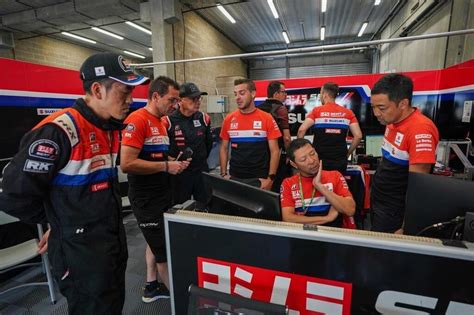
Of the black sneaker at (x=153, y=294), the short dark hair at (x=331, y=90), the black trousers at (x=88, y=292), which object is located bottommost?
the black sneaker at (x=153, y=294)

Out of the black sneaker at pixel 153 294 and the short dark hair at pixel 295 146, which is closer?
the short dark hair at pixel 295 146

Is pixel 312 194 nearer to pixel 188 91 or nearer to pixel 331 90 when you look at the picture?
pixel 188 91

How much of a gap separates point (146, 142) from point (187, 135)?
0.77m

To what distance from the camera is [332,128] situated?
2795mm

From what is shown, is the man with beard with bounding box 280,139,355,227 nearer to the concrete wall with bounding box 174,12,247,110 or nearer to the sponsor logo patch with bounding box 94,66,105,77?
the sponsor logo patch with bounding box 94,66,105,77

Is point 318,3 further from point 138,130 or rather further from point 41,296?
point 41,296

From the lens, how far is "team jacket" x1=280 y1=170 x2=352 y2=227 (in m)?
1.47

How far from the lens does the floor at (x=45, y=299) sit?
6.30ft

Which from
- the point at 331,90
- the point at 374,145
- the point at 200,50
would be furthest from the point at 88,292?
the point at 200,50

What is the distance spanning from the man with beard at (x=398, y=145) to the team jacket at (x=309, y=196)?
29cm

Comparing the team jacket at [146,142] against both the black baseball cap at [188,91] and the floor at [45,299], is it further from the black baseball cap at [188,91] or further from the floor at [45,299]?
the floor at [45,299]

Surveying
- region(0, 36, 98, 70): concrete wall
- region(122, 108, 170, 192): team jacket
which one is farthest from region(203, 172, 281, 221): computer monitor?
region(0, 36, 98, 70): concrete wall

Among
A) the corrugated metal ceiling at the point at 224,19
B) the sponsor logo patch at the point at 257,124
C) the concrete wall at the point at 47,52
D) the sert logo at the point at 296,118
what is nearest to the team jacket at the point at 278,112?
the sponsor logo patch at the point at 257,124

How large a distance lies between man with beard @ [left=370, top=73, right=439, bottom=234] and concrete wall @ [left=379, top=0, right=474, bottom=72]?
3920mm
